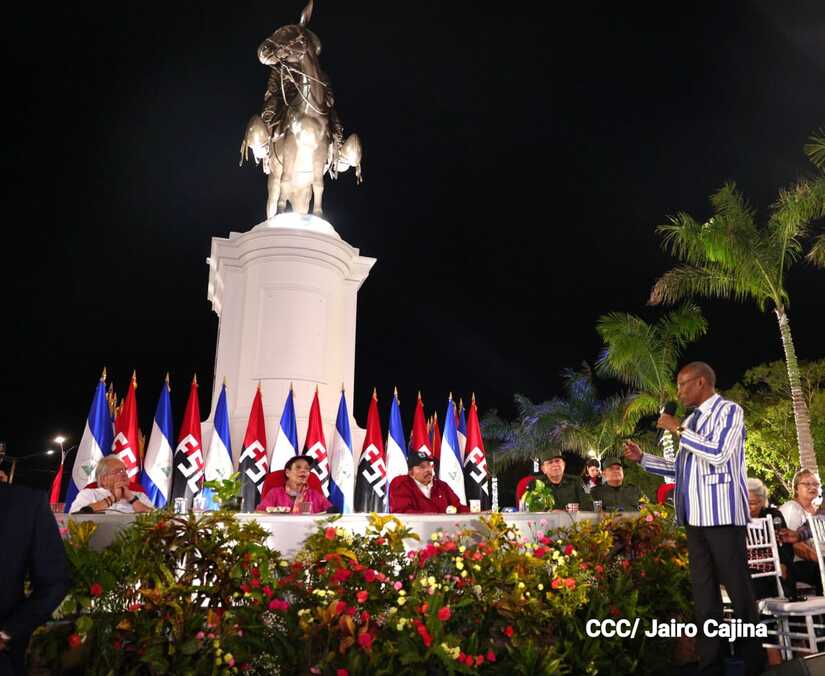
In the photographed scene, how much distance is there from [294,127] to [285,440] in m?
5.40

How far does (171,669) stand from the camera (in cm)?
321

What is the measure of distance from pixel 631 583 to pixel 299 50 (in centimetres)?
1012

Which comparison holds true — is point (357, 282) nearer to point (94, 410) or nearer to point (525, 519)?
point (94, 410)

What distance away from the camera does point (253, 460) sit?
30.0ft

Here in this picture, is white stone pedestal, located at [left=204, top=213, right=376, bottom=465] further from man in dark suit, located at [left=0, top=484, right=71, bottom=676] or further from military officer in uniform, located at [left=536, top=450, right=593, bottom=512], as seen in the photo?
man in dark suit, located at [left=0, top=484, right=71, bottom=676]

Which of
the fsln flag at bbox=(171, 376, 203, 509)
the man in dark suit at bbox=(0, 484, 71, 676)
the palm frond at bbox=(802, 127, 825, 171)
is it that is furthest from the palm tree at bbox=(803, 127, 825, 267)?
the man in dark suit at bbox=(0, 484, 71, 676)

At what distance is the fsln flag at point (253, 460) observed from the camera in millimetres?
9070

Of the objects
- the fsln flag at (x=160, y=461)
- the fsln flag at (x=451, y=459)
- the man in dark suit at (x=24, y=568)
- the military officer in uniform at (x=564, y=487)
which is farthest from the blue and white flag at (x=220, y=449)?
the man in dark suit at (x=24, y=568)

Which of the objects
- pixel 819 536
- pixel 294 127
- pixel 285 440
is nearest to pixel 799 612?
pixel 819 536

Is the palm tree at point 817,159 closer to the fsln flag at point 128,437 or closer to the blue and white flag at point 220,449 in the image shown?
the blue and white flag at point 220,449

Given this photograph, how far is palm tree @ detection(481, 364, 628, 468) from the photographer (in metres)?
23.1

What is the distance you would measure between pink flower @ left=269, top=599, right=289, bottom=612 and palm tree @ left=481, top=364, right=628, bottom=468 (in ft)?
63.4

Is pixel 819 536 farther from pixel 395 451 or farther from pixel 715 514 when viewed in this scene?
pixel 395 451

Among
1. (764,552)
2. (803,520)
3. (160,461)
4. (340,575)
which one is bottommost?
(340,575)
